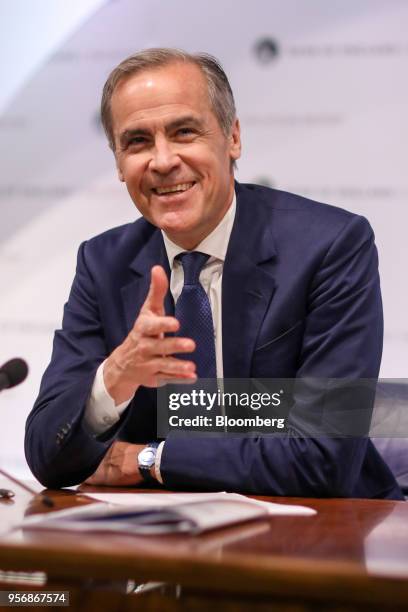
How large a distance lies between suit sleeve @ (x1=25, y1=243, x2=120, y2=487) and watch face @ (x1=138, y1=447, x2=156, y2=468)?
9 centimetres

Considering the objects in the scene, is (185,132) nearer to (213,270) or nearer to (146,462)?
(213,270)

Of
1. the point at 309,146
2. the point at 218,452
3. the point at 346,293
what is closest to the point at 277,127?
the point at 309,146

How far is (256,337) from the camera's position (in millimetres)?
1988

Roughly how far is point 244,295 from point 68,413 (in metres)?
0.47

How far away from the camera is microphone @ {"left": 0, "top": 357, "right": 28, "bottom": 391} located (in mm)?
1652

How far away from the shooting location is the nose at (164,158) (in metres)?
2.04

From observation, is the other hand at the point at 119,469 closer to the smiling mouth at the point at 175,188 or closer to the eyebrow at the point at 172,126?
the smiling mouth at the point at 175,188

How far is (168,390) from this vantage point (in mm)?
2020

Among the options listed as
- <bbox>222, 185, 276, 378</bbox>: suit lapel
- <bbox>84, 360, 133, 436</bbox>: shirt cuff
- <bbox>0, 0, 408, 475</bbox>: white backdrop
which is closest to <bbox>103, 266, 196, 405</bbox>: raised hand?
<bbox>84, 360, 133, 436</bbox>: shirt cuff

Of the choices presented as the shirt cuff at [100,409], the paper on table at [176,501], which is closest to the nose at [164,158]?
the shirt cuff at [100,409]

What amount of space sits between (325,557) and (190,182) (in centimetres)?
117

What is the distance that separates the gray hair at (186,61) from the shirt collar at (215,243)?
21 centimetres

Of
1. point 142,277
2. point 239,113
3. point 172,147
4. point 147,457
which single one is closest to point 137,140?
point 172,147

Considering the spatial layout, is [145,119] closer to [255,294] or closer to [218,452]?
[255,294]
